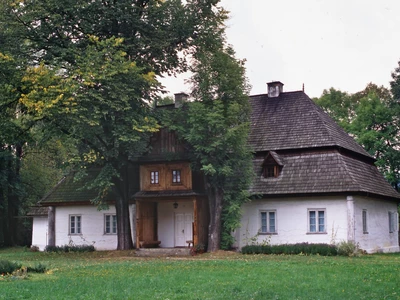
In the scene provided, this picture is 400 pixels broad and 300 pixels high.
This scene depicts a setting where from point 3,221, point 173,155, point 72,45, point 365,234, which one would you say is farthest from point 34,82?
point 3,221

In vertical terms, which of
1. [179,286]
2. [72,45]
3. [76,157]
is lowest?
[179,286]

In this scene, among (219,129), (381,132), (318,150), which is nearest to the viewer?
(219,129)

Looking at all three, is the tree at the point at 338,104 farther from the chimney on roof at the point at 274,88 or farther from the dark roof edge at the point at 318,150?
the dark roof edge at the point at 318,150

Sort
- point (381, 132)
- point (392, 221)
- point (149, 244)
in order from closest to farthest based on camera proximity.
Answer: point (149, 244), point (392, 221), point (381, 132)

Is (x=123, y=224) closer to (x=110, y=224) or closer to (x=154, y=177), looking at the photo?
(x=110, y=224)

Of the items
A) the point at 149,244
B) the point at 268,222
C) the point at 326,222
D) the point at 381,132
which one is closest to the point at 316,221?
the point at 326,222

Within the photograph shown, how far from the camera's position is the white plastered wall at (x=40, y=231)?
4231 centimetres

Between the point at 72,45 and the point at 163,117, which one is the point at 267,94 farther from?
the point at 72,45

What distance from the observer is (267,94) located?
3731cm

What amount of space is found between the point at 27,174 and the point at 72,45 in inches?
851

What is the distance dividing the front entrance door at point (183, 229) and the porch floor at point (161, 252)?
126 inches

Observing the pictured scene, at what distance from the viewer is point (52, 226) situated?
38.3 meters

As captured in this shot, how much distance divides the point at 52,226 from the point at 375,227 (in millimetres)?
18266

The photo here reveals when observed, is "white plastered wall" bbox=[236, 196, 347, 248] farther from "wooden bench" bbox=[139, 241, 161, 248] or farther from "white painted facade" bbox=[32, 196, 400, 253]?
"wooden bench" bbox=[139, 241, 161, 248]
